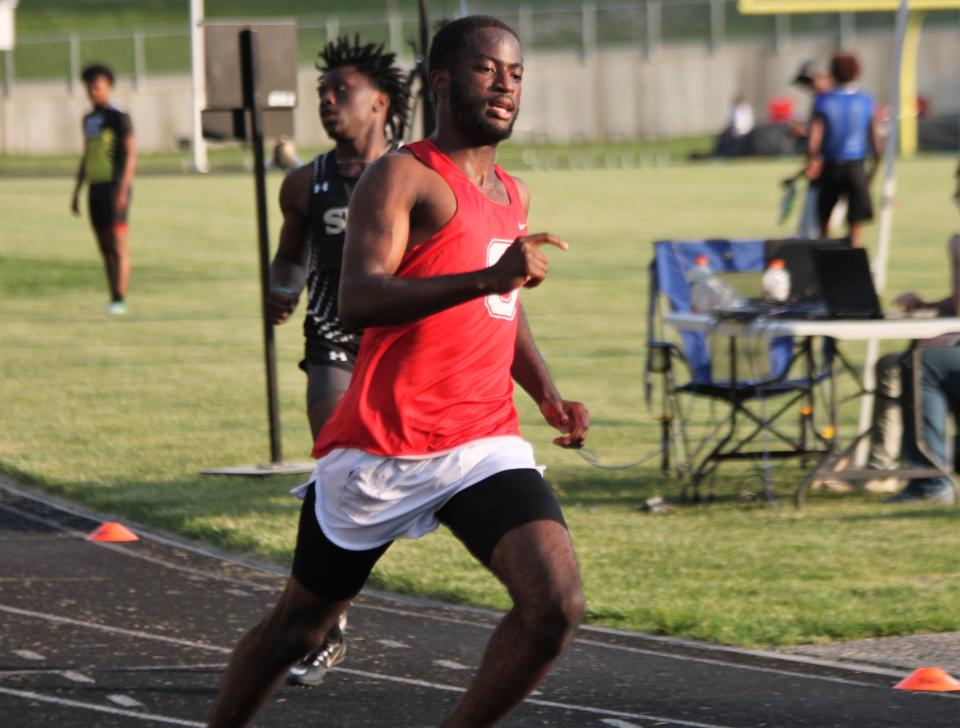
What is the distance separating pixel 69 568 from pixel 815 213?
12009 mm

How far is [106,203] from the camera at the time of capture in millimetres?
17891

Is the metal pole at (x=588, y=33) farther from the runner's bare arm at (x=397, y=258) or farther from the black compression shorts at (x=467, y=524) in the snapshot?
the black compression shorts at (x=467, y=524)

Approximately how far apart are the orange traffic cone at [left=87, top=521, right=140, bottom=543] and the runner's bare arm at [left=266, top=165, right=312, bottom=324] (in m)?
1.87

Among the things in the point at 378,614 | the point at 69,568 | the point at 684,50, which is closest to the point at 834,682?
the point at 378,614

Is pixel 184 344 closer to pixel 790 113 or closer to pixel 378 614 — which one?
pixel 378 614

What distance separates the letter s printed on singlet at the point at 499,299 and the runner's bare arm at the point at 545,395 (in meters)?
0.31

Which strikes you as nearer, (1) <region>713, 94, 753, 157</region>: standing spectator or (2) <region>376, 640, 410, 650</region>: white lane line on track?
(2) <region>376, 640, 410, 650</region>: white lane line on track

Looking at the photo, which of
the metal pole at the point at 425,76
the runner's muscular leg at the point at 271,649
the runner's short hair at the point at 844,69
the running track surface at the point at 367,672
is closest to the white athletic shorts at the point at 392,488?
the runner's muscular leg at the point at 271,649

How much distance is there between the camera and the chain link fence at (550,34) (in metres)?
54.8

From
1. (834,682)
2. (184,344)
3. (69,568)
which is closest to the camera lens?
(834,682)

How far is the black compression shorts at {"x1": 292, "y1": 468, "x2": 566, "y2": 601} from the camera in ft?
14.7

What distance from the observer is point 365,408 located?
183 inches

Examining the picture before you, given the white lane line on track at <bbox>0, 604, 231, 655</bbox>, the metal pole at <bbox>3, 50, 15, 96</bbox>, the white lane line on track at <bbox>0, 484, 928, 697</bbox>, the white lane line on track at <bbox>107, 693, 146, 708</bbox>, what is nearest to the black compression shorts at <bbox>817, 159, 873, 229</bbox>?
the white lane line on track at <bbox>0, 484, 928, 697</bbox>

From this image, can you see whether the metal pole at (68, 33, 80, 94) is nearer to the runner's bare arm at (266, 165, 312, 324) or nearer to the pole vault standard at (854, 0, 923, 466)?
the pole vault standard at (854, 0, 923, 466)
